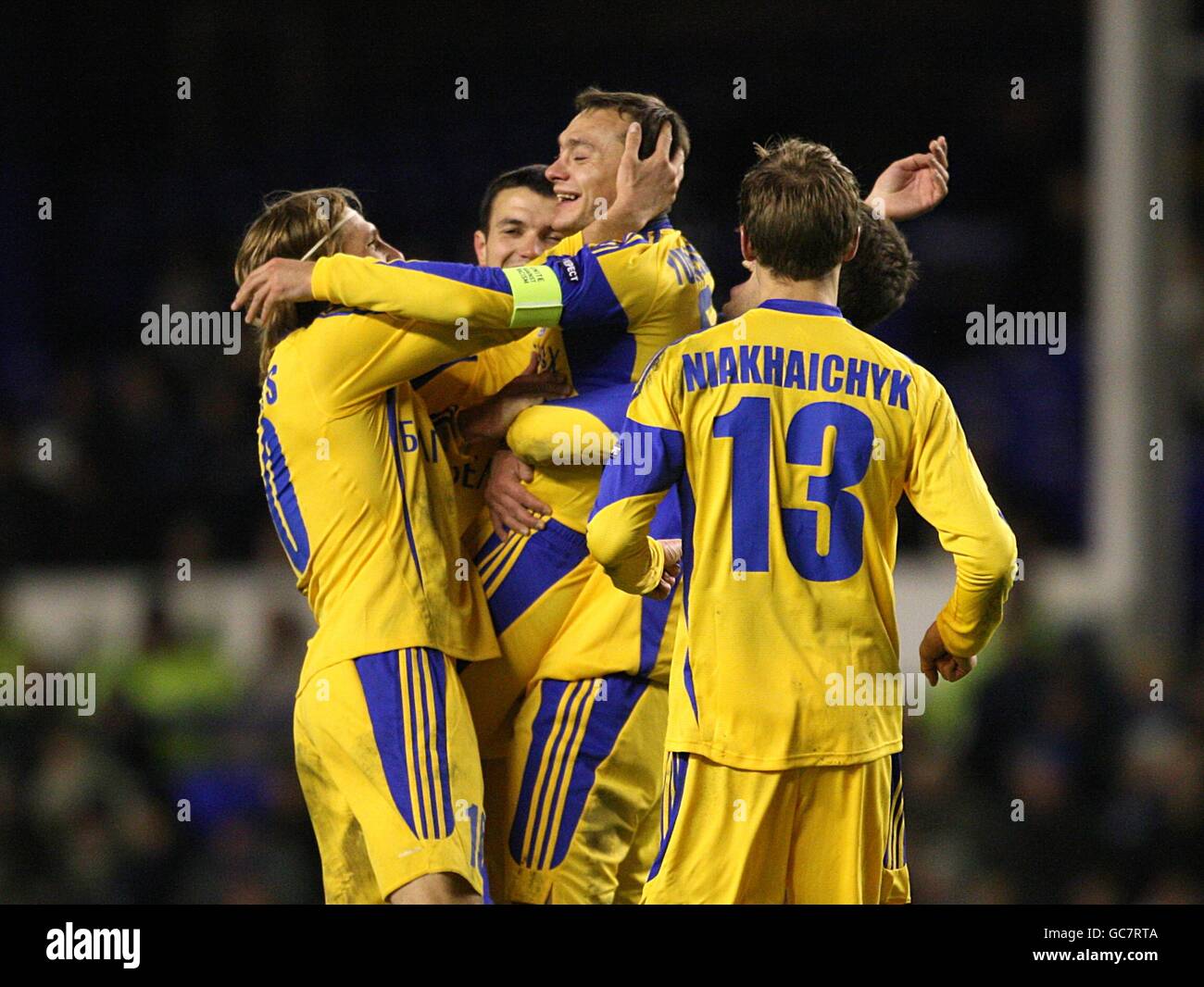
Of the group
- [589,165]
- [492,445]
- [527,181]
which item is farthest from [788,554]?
[527,181]

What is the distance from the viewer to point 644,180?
3.98 metres

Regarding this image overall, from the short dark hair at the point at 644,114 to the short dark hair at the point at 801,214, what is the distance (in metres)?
0.58

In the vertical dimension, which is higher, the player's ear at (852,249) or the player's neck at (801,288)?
the player's ear at (852,249)

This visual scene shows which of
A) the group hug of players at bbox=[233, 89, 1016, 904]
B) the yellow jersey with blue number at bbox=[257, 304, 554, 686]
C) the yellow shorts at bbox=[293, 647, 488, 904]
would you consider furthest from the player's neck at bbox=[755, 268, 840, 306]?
the yellow shorts at bbox=[293, 647, 488, 904]

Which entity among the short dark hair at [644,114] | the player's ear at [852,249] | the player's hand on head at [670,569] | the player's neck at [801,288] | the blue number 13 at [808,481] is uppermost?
the short dark hair at [644,114]

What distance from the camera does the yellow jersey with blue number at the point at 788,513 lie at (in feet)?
11.0

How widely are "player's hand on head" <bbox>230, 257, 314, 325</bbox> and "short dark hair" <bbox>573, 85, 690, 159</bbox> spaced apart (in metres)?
0.72

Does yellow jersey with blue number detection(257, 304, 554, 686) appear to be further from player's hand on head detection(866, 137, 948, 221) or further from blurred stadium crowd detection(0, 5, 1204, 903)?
blurred stadium crowd detection(0, 5, 1204, 903)

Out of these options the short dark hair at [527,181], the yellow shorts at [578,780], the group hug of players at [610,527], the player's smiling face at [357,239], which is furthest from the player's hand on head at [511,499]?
the short dark hair at [527,181]

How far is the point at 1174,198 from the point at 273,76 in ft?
15.6

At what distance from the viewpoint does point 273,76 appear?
34.6 ft

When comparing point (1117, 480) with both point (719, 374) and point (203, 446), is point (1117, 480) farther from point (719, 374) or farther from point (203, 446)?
point (719, 374)

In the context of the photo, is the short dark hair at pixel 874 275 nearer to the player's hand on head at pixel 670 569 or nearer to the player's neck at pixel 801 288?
the player's neck at pixel 801 288

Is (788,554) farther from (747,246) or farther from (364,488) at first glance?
(364,488)
